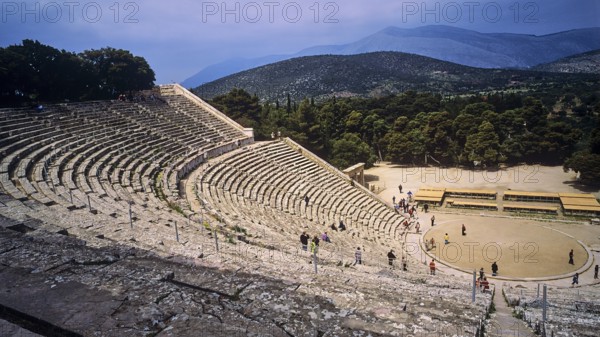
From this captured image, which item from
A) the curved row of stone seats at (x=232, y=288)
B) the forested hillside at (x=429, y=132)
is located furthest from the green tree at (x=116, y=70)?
the curved row of stone seats at (x=232, y=288)

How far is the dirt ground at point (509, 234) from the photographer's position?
17797 mm

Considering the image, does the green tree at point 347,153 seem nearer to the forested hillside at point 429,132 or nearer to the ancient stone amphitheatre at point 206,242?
the forested hillside at point 429,132

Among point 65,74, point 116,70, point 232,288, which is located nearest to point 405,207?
point 232,288

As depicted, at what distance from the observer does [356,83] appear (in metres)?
126

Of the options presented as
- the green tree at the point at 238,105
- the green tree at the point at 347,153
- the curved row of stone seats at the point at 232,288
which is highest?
the green tree at the point at 238,105

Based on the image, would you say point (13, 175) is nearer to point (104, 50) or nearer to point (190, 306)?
point (190, 306)

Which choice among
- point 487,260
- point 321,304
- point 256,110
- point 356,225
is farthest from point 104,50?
point 321,304

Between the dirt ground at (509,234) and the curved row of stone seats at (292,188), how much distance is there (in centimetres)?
341

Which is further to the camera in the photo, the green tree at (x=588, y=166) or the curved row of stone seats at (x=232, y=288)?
the green tree at (x=588, y=166)

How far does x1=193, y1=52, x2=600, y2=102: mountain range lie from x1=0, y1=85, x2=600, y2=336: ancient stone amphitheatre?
277 ft

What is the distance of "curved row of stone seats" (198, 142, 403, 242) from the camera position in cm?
2041

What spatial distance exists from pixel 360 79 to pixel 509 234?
11325 cm

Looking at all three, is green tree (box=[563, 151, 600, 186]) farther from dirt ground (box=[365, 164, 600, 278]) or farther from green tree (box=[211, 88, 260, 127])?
green tree (box=[211, 88, 260, 127])

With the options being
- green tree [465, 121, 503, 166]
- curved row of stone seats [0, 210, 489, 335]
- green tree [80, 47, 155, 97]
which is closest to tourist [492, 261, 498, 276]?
curved row of stone seats [0, 210, 489, 335]
